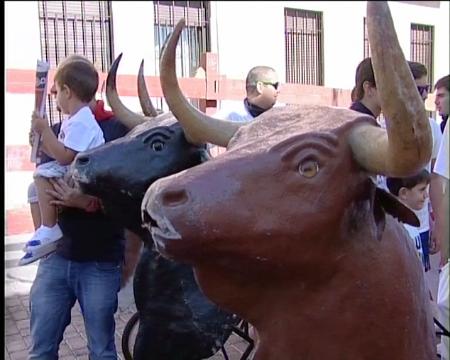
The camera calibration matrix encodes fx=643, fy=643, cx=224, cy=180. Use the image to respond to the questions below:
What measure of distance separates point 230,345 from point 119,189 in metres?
2.85

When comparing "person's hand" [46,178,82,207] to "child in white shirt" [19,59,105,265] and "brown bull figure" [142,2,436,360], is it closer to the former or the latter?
"child in white shirt" [19,59,105,265]

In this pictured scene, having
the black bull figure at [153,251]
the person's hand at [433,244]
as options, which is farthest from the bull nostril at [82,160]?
the person's hand at [433,244]

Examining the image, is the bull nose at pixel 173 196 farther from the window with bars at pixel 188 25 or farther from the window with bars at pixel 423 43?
the window with bars at pixel 423 43

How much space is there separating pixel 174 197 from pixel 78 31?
1008cm

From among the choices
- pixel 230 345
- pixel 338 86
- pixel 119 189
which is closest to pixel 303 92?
pixel 338 86

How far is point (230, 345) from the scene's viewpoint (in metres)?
5.25

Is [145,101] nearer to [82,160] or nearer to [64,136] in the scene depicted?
[64,136]

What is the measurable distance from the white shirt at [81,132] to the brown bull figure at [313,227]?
1528 mm

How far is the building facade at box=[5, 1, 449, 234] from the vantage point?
9461 millimetres

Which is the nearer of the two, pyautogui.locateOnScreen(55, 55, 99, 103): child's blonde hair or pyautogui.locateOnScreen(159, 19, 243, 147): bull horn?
pyautogui.locateOnScreen(159, 19, 243, 147): bull horn

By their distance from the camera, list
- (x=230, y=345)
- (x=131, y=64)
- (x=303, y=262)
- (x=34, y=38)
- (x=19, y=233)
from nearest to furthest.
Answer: (x=303, y=262) < (x=230, y=345) < (x=19, y=233) < (x=34, y=38) < (x=131, y=64)

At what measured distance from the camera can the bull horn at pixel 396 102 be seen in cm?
148

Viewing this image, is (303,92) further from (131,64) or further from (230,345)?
(230,345)

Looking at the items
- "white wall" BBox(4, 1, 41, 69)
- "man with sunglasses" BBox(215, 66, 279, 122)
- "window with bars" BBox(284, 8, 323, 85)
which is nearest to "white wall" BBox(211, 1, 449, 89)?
"window with bars" BBox(284, 8, 323, 85)
